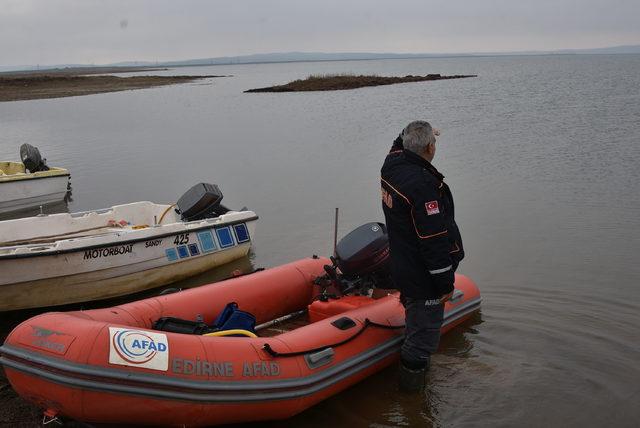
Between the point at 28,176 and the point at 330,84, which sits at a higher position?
the point at 330,84

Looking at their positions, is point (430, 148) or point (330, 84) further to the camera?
point (330, 84)

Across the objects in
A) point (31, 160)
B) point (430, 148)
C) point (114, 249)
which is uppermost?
point (430, 148)

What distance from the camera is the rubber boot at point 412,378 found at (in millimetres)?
4500

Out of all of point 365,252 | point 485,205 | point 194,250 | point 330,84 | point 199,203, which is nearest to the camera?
point 365,252

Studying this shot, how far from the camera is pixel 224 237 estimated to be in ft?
25.6

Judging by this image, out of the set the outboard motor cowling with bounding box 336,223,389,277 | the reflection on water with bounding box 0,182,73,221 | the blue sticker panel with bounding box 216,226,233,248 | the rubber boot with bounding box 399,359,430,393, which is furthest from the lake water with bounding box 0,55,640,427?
the outboard motor cowling with bounding box 336,223,389,277

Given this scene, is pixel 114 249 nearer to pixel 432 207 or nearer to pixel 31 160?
pixel 432 207

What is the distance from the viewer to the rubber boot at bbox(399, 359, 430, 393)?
4500mm

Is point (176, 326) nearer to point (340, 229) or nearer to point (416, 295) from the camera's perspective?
point (416, 295)

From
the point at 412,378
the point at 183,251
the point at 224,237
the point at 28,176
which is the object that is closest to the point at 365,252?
the point at 412,378

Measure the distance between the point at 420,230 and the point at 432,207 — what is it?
161 millimetres

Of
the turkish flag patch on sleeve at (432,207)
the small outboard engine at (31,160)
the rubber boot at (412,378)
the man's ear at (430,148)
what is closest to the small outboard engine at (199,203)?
the rubber boot at (412,378)

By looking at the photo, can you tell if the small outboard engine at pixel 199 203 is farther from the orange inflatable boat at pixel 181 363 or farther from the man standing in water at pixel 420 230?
the man standing in water at pixel 420 230

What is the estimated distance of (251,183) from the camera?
13.3 metres
